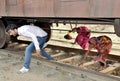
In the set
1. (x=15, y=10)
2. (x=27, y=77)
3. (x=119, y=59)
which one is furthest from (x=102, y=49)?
(x=15, y=10)

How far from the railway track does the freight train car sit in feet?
3.31

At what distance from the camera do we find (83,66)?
702 centimetres

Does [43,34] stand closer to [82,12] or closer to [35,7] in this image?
[35,7]

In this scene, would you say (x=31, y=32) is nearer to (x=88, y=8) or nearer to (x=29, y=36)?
(x=29, y=36)

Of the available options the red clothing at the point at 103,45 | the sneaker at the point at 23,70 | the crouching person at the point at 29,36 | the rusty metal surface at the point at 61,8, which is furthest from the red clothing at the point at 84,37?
the sneaker at the point at 23,70

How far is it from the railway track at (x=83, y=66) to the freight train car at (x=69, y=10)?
1.01 meters

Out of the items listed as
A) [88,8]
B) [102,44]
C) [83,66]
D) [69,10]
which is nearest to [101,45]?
[102,44]

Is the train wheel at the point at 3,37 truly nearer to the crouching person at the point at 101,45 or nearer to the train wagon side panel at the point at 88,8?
→ the crouching person at the point at 101,45

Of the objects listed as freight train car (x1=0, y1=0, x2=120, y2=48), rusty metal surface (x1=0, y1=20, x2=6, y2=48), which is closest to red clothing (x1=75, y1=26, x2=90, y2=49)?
freight train car (x1=0, y1=0, x2=120, y2=48)

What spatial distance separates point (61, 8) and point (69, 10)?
0.85ft

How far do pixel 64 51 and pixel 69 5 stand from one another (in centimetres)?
311

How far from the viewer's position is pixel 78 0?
5539mm

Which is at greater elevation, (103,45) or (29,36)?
(29,36)

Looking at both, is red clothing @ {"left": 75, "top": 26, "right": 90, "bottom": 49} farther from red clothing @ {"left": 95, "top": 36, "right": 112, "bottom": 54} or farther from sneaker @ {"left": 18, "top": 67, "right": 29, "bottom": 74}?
sneaker @ {"left": 18, "top": 67, "right": 29, "bottom": 74}
